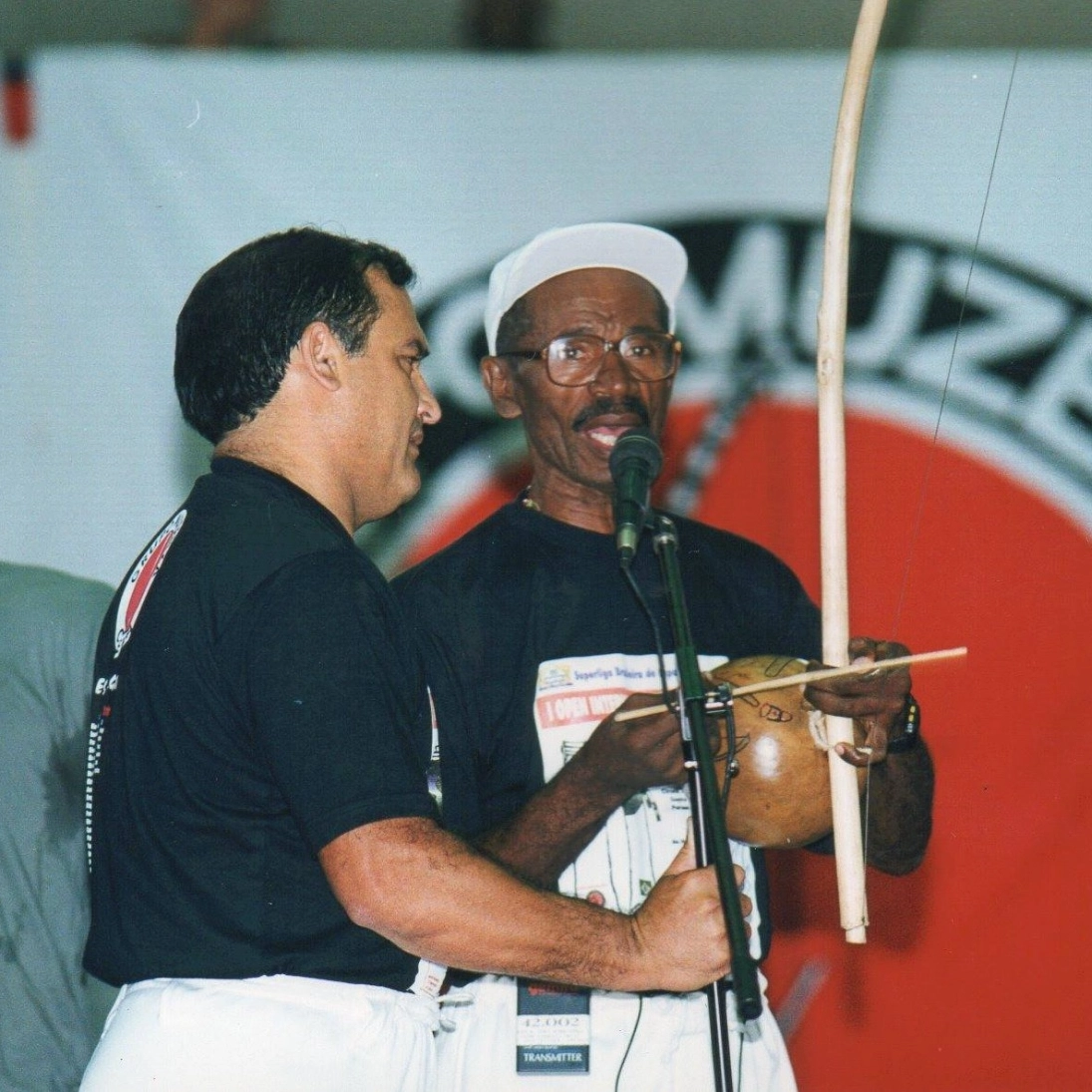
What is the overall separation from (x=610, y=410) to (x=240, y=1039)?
1267 mm

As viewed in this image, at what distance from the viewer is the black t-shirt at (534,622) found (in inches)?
94.4

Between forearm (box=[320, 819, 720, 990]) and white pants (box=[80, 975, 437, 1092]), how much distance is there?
A: 6.5 inches

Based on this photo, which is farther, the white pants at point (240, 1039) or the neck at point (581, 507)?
the neck at point (581, 507)

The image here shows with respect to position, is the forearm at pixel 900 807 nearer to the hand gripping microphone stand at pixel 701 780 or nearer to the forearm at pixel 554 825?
the forearm at pixel 554 825

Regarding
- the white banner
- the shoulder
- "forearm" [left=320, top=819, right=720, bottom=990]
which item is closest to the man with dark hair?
"forearm" [left=320, top=819, right=720, bottom=990]

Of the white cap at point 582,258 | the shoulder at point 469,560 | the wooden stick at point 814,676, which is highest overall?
the white cap at point 582,258

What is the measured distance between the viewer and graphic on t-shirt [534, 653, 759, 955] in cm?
235

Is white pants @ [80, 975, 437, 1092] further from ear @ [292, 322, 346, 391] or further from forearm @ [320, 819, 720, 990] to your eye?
ear @ [292, 322, 346, 391]

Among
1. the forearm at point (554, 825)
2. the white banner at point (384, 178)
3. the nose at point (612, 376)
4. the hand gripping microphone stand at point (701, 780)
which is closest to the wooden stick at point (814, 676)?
the hand gripping microphone stand at point (701, 780)

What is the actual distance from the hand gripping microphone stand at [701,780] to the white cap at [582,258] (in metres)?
0.92

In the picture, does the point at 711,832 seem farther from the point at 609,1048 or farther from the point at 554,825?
the point at 609,1048

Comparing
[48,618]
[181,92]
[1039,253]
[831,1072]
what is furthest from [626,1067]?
[181,92]

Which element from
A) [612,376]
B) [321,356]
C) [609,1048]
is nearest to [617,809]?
[609,1048]

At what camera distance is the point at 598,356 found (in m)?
2.66
